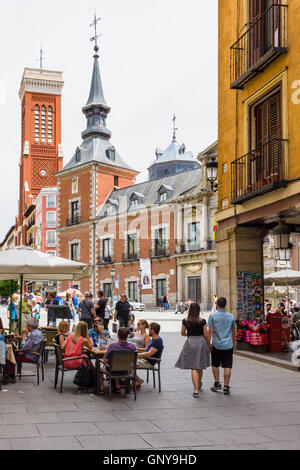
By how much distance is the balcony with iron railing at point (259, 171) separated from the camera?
1211 cm

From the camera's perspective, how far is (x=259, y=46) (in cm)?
1325

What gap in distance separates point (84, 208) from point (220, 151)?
139 ft

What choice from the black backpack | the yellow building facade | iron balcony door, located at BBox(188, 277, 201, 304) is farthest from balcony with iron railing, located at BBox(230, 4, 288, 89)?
iron balcony door, located at BBox(188, 277, 201, 304)

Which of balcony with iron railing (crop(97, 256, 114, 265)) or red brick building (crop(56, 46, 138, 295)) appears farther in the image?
red brick building (crop(56, 46, 138, 295))

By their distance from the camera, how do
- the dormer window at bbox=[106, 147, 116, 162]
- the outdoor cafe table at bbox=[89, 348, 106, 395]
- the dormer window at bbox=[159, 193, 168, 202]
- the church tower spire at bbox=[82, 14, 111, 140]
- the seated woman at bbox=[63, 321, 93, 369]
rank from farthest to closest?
1. the church tower spire at bbox=[82, 14, 111, 140]
2. the dormer window at bbox=[106, 147, 116, 162]
3. the dormer window at bbox=[159, 193, 168, 202]
4. the seated woman at bbox=[63, 321, 93, 369]
5. the outdoor cafe table at bbox=[89, 348, 106, 395]

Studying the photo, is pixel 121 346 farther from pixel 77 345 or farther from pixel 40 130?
pixel 40 130

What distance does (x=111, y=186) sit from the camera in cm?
5788

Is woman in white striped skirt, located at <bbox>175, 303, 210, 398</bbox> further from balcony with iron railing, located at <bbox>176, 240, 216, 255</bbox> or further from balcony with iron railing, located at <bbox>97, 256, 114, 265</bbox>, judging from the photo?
balcony with iron railing, located at <bbox>97, 256, 114, 265</bbox>

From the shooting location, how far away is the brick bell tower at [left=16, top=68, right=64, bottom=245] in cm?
7819

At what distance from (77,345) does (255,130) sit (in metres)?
7.50

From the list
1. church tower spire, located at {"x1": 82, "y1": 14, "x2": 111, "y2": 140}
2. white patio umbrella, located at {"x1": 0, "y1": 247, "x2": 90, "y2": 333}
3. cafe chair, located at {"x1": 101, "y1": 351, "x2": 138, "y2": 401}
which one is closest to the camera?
cafe chair, located at {"x1": 101, "y1": 351, "x2": 138, "y2": 401}

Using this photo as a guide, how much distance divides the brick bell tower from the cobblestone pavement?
231 ft

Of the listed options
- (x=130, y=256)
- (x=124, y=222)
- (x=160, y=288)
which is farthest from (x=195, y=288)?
(x=124, y=222)
